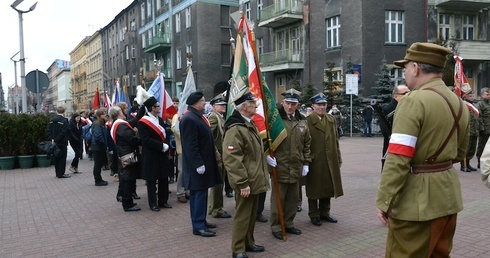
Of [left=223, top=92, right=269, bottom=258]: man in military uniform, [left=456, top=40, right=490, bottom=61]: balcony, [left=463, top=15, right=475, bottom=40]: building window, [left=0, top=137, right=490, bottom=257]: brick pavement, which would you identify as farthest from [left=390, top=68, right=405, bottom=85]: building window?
[left=223, top=92, right=269, bottom=258]: man in military uniform

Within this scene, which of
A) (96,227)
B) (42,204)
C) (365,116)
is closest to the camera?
(96,227)

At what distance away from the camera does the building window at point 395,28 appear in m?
26.5

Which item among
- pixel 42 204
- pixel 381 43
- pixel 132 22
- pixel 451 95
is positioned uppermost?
pixel 132 22

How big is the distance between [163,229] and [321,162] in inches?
104

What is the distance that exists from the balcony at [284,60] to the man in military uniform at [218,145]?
23.3 meters

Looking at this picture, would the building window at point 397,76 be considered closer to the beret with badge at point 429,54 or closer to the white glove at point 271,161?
the white glove at point 271,161

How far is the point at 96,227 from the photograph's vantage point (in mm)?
6961

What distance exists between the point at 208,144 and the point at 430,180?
371 centimetres

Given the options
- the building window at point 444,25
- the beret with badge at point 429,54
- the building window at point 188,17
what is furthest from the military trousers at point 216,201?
the building window at point 188,17

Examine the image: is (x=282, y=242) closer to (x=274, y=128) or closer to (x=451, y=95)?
(x=274, y=128)

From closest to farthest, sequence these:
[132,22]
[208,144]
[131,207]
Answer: [208,144], [131,207], [132,22]

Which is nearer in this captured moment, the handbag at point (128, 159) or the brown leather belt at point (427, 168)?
the brown leather belt at point (427, 168)

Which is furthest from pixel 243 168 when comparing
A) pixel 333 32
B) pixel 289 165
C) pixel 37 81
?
pixel 333 32

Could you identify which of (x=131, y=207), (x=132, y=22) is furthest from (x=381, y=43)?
(x=132, y=22)
